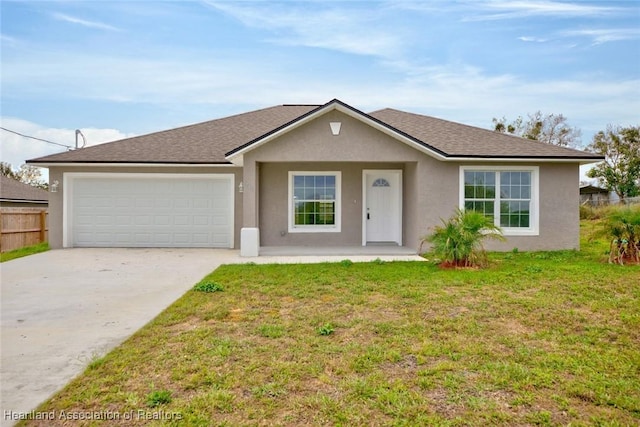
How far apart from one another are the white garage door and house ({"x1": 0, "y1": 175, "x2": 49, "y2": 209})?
40.0 feet

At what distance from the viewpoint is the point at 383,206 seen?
46.6 ft

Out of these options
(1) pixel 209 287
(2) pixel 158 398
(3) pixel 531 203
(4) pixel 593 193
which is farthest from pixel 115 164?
(4) pixel 593 193

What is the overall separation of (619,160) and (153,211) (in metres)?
44.8

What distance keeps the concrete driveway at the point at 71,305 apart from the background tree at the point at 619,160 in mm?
41471

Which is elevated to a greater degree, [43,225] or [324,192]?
[324,192]

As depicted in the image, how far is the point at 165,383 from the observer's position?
3.63 meters

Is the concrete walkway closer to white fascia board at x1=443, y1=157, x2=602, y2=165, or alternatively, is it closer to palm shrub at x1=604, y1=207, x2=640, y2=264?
white fascia board at x1=443, y1=157, x2=602, y2=165

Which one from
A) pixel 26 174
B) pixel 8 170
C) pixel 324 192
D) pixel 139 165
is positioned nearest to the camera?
pixel 139 165

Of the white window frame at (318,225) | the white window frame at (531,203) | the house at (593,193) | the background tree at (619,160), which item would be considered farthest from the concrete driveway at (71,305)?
the background tree at (619,160)

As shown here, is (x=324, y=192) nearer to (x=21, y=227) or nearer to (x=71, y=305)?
(x=71, y=305)

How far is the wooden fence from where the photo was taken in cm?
1403

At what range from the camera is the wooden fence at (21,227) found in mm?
14030

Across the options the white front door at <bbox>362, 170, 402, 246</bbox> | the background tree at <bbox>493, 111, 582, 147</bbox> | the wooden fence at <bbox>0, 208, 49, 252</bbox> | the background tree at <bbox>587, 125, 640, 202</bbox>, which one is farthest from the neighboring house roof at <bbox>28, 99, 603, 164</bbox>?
the background tree at <bbox>587, 125, 640, 202</bbox>

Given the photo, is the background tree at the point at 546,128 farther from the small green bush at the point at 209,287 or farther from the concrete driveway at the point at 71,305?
the small green bush at the point at 209,287
